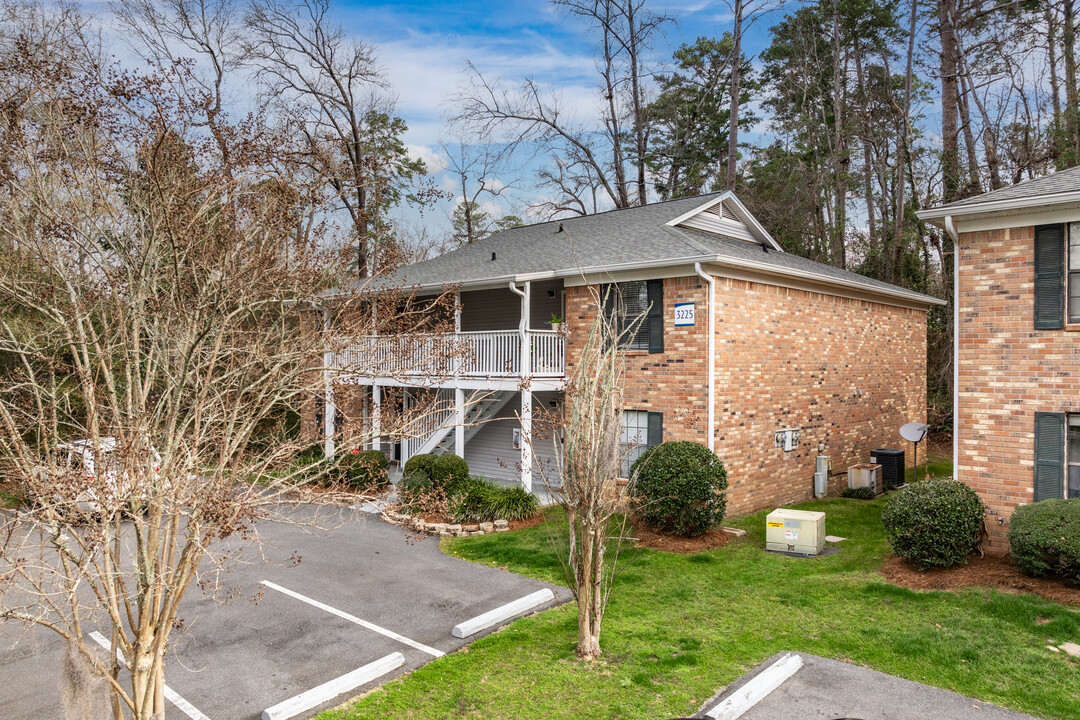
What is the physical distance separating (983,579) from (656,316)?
6.93 metres

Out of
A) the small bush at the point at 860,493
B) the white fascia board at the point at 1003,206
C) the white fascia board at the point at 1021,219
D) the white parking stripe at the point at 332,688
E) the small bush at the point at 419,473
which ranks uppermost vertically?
the white fascia board at the point at 1003,206

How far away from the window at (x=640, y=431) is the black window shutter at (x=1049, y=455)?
6.01 metres

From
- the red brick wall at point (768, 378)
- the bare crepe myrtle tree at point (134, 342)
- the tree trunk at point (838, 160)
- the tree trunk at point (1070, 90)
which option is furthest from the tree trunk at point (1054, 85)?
the bare crepe myrtle tree at point (134, 342)

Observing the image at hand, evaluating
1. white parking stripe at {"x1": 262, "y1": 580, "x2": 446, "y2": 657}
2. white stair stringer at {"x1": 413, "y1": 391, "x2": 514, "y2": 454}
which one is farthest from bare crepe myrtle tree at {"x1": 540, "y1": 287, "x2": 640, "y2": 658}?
white stair stringer at {"x1": 413, "y1": 391, "x2": 514, "y2": 454}

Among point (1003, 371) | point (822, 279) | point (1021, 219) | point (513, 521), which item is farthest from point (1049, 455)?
point (513, 521)

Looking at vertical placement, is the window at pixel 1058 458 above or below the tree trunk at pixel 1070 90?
below

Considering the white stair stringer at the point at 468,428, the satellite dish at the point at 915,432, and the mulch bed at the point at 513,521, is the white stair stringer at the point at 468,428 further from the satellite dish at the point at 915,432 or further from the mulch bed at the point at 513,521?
the satellite dish at the point at 915,432

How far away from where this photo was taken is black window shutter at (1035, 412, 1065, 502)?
9125mm

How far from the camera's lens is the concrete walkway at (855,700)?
5.74 meters

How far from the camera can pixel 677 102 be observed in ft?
100

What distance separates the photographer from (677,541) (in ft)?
37.0

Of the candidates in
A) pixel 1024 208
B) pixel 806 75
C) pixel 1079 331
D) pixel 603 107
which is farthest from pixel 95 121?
pixel 806 75

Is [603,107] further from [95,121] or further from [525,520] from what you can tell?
[95,121]

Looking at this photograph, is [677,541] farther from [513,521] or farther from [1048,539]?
[1048,539]
